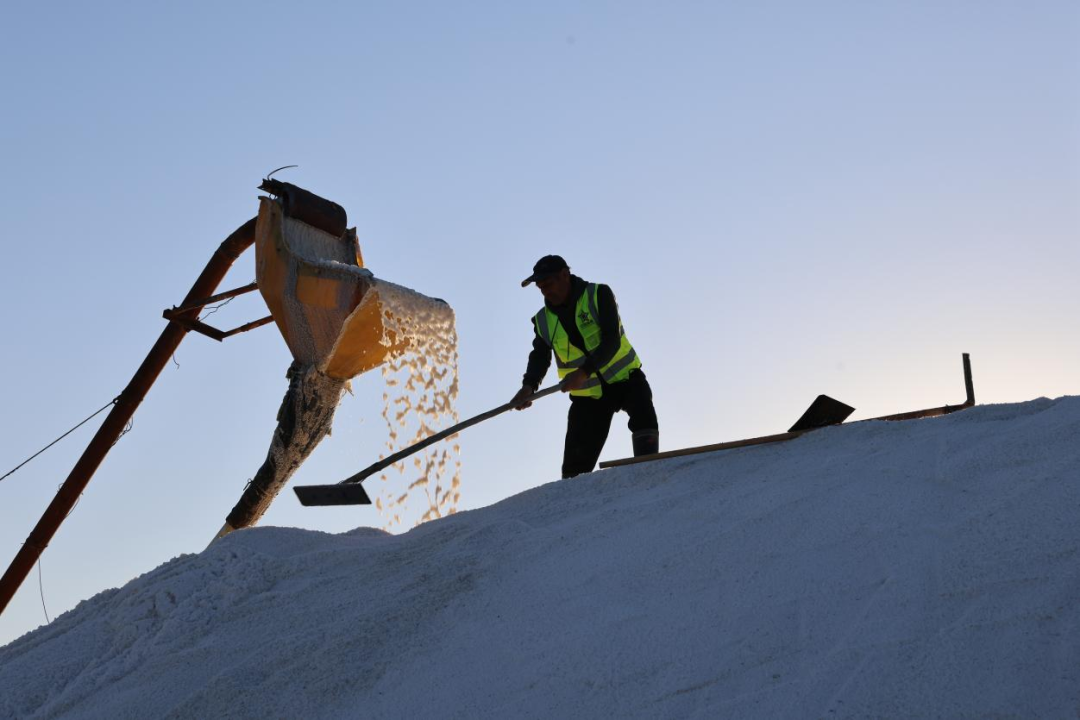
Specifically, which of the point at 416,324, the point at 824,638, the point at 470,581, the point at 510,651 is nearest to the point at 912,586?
the point at 824,638

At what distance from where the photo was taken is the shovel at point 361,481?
5289 millimetres

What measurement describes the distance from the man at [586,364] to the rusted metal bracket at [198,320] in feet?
7.08

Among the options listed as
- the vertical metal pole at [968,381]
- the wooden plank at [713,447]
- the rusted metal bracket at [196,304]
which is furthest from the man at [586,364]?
the rusted metal bracket at [196,304]

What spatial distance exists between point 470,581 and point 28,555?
401 cm

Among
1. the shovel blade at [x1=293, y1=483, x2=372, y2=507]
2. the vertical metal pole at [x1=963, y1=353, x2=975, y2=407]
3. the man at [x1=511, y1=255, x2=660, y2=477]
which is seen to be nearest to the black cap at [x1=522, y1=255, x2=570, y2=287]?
the man at [x1=511, y1=255, x2=660, y2=477]

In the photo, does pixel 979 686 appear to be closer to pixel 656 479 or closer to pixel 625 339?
pixel 656 479

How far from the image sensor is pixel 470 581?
12.9ft

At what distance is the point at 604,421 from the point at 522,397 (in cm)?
44

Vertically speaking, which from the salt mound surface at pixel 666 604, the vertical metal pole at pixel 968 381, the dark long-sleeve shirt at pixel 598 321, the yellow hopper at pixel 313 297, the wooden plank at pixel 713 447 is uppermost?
the yellow hopper at pixel 313 297

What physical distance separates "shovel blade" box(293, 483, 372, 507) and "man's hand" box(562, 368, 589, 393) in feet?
3.63

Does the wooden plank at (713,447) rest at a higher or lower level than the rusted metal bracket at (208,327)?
lower

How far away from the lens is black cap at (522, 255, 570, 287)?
5.34 metres

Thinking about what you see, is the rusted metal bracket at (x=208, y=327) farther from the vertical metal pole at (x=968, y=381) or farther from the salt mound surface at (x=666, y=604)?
the vertical metal pole at (x=968, y=381)

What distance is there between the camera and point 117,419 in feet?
22.8
